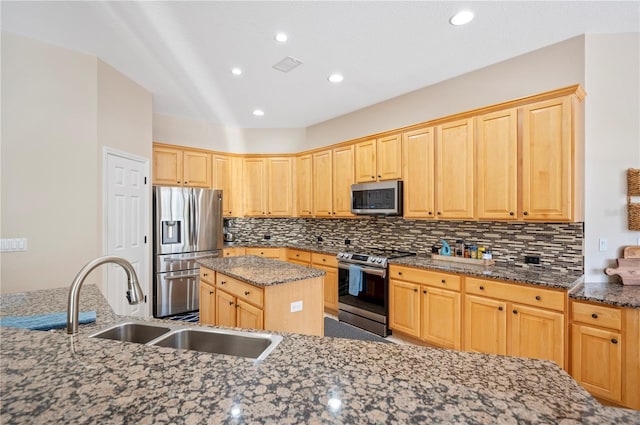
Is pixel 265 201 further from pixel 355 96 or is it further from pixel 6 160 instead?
pixel 6 160

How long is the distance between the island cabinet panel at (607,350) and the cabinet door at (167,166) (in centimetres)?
488

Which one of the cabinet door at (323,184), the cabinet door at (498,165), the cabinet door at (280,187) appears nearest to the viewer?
the cabinet door at (498,165)

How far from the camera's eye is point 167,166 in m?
4.60

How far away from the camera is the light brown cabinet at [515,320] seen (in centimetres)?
233

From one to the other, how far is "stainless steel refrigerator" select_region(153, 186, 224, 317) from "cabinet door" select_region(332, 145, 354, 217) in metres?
1.87

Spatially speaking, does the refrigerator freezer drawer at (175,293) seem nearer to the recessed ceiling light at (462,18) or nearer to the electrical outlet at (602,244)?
the recessed ceiling light at (462,18)

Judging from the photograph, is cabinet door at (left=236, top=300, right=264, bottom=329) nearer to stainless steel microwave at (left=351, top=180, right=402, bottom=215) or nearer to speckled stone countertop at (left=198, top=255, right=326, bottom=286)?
speckled stone countertop at (left=198, top=255, right=326, bottom=286)

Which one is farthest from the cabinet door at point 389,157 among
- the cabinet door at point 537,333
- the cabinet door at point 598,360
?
the cabinet door at point 598,360

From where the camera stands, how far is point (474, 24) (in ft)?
8.11

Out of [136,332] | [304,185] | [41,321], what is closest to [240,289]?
[136,332]

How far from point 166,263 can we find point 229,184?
5.64 ft

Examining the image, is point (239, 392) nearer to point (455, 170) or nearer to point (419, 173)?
point (455, 170)

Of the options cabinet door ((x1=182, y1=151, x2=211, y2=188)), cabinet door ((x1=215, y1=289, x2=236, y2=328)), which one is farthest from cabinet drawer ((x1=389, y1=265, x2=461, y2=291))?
cabinet door ((x1=182, y1=151, x2=211, y2=188))

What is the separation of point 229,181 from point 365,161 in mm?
2458
